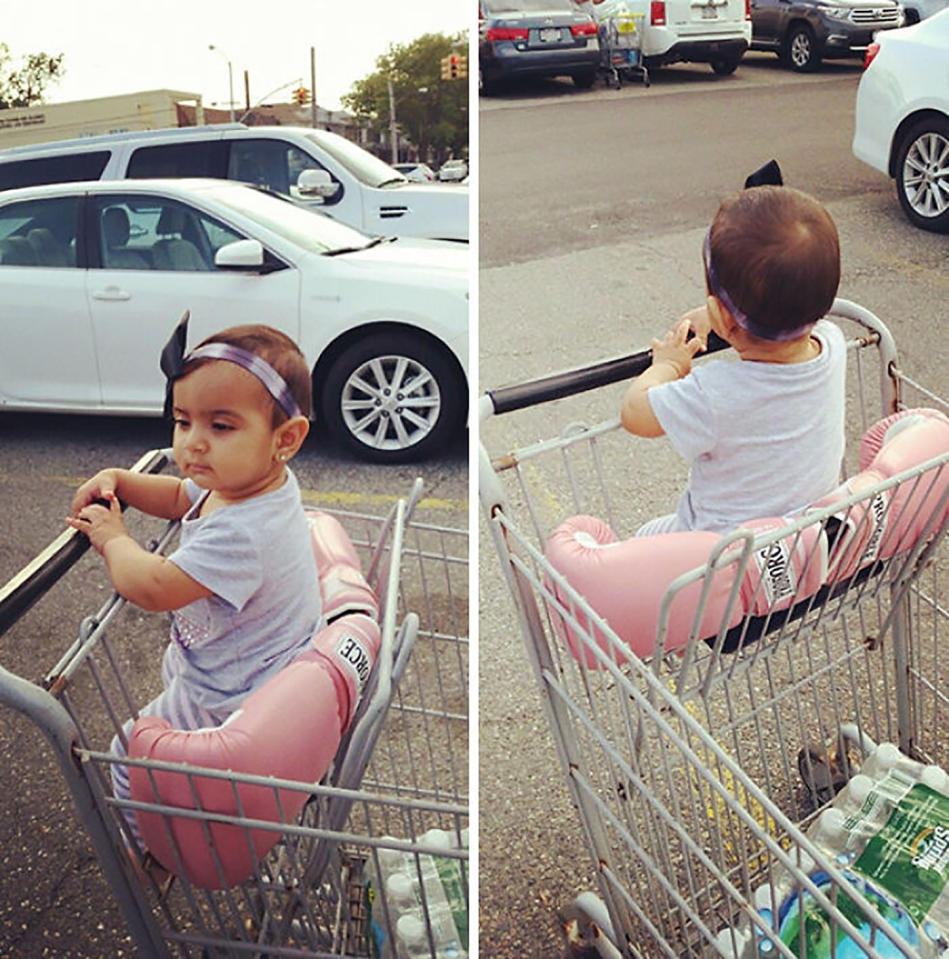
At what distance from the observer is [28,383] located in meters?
3.27

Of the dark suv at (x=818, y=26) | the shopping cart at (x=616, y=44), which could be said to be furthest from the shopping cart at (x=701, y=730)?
the dark suv at (x=818, y=26)

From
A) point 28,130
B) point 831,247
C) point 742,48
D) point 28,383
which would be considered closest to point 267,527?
point 831,247

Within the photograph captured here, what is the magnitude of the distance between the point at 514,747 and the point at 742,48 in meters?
7.34

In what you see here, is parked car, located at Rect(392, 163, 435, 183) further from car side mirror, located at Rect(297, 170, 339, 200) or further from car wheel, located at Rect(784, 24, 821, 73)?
car wheel, located at Rect(784, 24, 821, 73)

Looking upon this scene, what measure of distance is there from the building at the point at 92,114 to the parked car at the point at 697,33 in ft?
15.0

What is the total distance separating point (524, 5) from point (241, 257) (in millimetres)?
1015

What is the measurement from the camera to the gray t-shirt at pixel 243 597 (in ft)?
3.73

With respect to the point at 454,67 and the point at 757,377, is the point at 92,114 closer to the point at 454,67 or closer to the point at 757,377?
the point at 454,67

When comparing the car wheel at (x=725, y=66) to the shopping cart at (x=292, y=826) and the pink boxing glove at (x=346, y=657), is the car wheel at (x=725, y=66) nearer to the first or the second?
the shopping cart at (x=292, y=826)

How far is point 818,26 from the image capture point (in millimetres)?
8406

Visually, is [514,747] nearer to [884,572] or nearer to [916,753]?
[916,753]

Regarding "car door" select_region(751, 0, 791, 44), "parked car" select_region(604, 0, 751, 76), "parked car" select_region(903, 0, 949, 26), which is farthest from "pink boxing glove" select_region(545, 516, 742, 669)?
"parked car" select_region(903, 0, 949, 26)

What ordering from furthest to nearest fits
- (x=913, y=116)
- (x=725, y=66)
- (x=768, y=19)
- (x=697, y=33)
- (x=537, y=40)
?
1. (x=768, y=19)
2. (x=725, y=66)
3. (x=697, y=33)
4. (x=913, y=116)
5. (x=537, y=40)

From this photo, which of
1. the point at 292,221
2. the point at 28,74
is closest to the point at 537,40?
the point at 292,221
